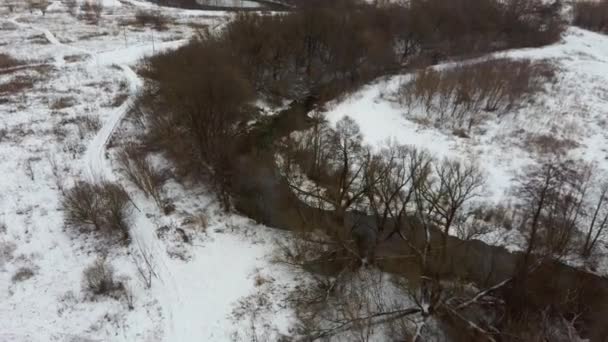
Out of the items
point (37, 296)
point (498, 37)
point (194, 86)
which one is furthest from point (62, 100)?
point (498, 37)

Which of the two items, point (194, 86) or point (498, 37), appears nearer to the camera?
point (194, 86)

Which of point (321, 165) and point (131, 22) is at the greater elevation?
point (131, 22)

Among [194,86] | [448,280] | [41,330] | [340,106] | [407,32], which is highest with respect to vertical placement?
[407,32]

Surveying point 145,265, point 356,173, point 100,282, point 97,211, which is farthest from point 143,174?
point 356,173

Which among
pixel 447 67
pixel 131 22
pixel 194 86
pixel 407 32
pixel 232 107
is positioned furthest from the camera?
pixel 131 22

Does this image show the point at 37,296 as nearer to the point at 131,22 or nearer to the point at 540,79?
the point at 540,79

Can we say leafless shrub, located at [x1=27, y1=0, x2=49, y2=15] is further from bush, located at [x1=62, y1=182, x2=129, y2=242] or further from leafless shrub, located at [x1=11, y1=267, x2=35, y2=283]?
leafless shrub, located at [x1=11, y1=267, x2=35, y2=283]

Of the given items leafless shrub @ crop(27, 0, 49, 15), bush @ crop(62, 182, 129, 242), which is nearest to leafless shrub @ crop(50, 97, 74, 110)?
bush @ crop(62, 182, 129, 242)

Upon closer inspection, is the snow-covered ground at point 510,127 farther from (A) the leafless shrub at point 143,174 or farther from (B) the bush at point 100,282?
(B) the bush at point 100,282
